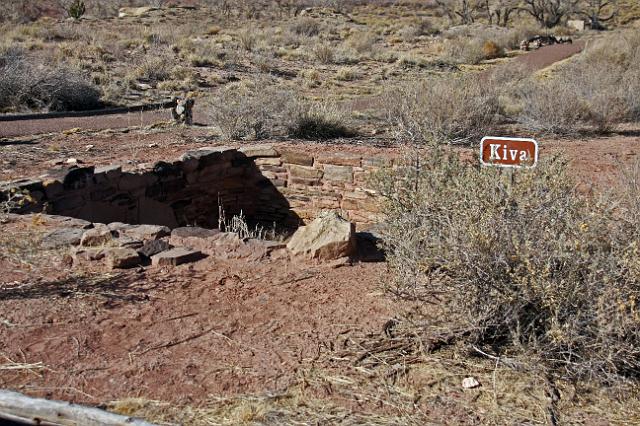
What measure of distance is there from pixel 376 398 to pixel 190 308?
163cm

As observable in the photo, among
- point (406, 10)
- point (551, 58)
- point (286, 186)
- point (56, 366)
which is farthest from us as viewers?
point (406, 10)

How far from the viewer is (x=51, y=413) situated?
3533 mm

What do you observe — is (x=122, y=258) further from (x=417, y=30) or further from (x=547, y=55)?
(x=417, y=30)

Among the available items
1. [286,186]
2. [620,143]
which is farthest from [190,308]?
[620,143]

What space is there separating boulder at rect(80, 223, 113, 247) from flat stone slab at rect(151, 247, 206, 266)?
56 centimetres

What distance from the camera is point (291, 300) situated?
5.03 m

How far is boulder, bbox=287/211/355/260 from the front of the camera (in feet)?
19.1

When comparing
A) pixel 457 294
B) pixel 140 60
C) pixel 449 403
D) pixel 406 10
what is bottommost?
pixel 449 403

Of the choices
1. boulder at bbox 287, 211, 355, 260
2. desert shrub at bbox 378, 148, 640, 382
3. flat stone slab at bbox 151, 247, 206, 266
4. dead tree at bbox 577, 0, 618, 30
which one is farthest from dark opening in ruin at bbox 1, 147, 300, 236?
dead tree at bbox 577, 0, 618, 30

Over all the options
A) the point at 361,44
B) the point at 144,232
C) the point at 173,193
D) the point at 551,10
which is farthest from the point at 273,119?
the point at 551,10

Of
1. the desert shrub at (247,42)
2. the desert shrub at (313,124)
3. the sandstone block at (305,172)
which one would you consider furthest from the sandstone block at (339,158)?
the desert shrub at (247,42)

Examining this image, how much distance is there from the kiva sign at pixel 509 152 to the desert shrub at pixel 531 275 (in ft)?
0.34

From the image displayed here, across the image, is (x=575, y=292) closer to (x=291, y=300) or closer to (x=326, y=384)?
(x=326, y=384)

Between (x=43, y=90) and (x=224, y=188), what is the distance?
6.34 m
